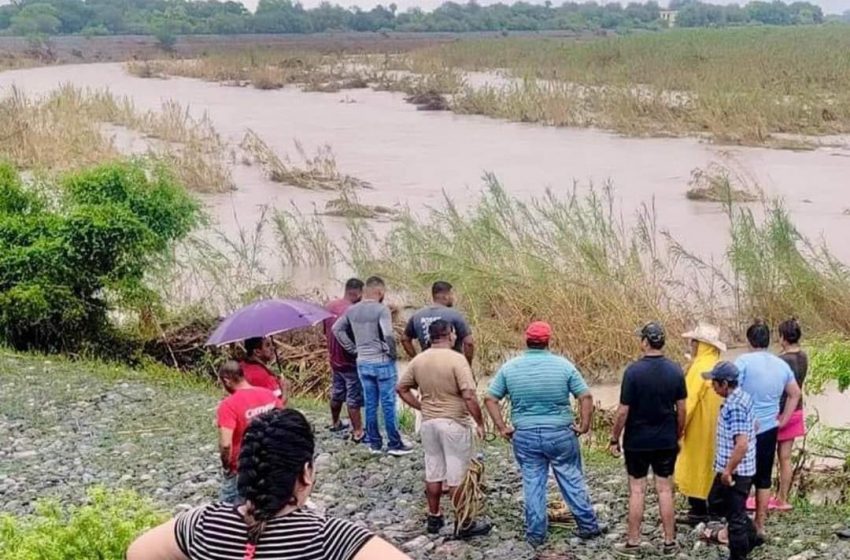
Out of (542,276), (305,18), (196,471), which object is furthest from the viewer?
(305,18)

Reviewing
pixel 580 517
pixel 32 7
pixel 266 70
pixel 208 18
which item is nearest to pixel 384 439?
pixel 580 517

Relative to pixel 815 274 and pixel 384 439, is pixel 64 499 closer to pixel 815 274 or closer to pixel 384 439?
pixel 384 439

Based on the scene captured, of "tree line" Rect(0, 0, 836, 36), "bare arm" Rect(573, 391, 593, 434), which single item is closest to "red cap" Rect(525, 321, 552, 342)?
"bare arm" Rect(573, 391, 593, 434)

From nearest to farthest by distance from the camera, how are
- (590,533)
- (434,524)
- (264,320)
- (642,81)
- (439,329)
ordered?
(590,533) < (439,329) < (434,524) < (264,320) < (642,81)

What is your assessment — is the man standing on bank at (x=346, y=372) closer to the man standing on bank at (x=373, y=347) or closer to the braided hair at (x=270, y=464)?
the man standing on bank at (x=373, y=347)

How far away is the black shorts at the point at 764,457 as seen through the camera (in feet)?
22.4

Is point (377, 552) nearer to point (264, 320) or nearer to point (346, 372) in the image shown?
point (264, 320)

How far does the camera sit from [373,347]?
8.41 meters

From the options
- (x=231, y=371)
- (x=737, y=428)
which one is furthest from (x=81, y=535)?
(x=737, y=428)

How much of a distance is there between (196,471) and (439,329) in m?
2.54

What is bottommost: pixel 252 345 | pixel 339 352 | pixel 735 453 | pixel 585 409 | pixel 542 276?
pixel 542 276

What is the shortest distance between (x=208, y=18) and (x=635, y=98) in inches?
3517

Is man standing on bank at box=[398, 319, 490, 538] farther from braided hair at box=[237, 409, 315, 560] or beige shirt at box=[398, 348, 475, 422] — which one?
braided hair at box=[237, 409, 315, 560]

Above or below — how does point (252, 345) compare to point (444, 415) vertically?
above
